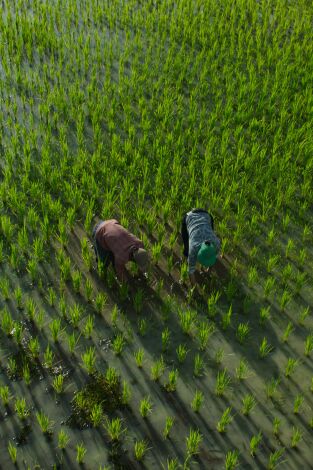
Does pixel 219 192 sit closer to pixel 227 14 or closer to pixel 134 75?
pixel 134 75

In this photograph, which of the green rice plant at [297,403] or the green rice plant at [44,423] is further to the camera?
the green rice plant at [297,403]

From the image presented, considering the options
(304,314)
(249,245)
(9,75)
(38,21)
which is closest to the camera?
(304,314)

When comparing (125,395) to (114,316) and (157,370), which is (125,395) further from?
(114,316)

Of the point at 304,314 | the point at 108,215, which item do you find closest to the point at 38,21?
the point at 108,215

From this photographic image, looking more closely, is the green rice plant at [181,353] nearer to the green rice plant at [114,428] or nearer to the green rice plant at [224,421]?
the green rice plant at [224,421]

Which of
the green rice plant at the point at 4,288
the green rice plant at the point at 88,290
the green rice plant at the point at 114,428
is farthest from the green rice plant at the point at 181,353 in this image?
the green rice plant at the point at 4,288
